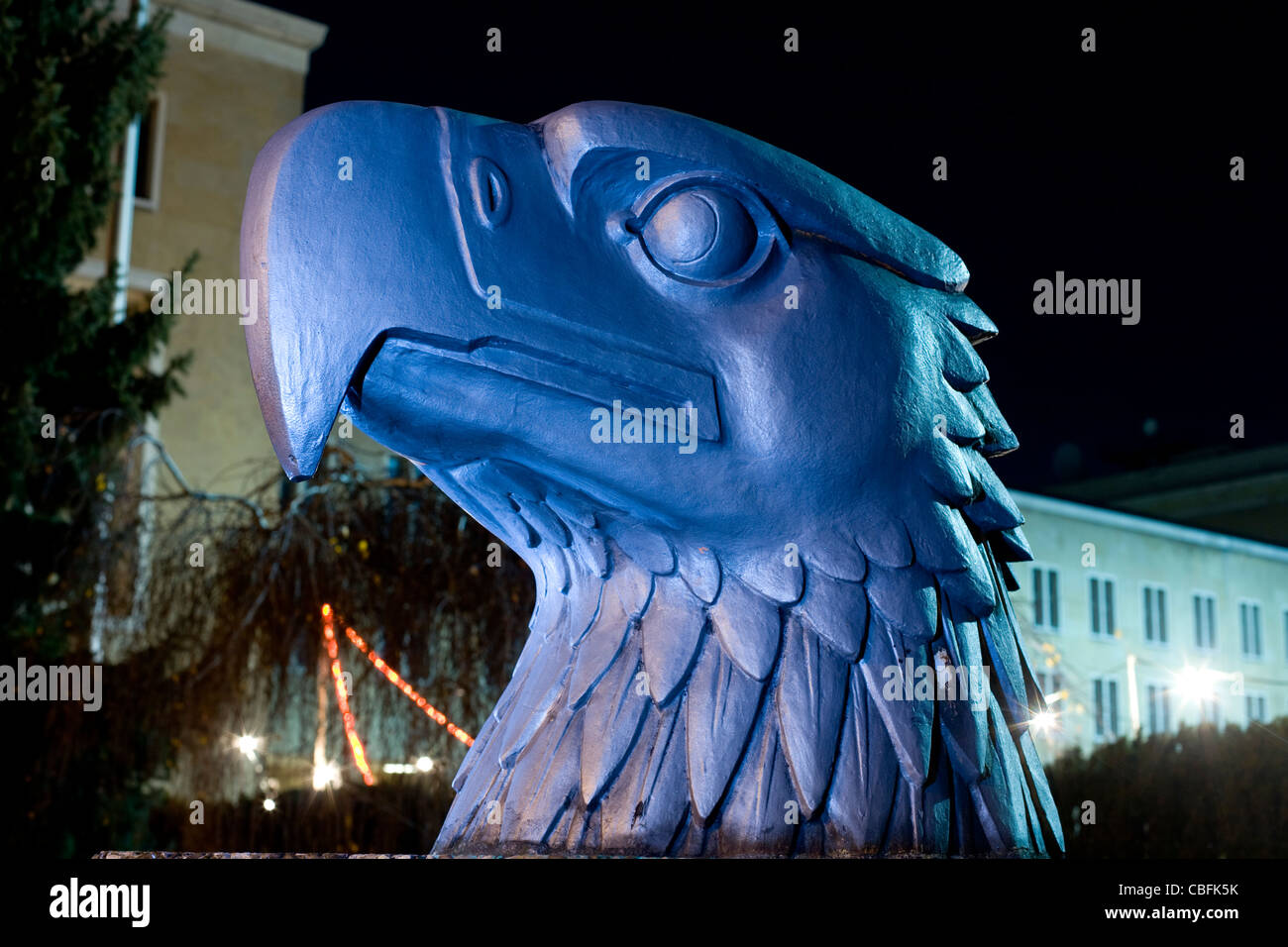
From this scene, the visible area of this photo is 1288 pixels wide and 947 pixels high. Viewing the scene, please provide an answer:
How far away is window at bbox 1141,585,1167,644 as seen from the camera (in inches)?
532

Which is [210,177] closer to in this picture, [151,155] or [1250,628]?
[151,155]

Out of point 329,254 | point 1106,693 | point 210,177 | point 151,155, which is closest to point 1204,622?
point 1106,693

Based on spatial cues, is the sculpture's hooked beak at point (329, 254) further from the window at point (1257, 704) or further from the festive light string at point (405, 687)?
the window at point (1257, 704)

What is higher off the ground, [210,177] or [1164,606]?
[210,177]

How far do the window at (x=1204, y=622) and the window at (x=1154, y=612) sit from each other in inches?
12.3

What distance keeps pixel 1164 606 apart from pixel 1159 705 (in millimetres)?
1426

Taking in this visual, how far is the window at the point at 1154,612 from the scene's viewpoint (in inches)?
532

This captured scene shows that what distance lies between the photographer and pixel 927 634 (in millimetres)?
1374

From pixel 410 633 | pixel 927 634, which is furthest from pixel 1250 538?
pixel 927 634

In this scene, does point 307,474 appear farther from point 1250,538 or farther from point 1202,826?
point 1250,538

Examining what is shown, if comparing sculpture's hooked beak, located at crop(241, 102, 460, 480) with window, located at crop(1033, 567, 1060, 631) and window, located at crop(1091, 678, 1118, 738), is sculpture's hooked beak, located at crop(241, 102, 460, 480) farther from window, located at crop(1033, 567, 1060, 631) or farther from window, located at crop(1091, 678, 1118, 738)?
window, located at crop(1091, 678, 1118, 738)

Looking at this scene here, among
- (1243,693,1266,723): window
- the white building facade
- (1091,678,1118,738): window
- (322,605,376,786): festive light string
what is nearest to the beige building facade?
(322,605,376,786): festive light string

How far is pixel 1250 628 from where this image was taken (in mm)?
13328

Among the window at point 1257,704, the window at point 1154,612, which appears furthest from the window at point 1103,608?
the window at point 1257,704
